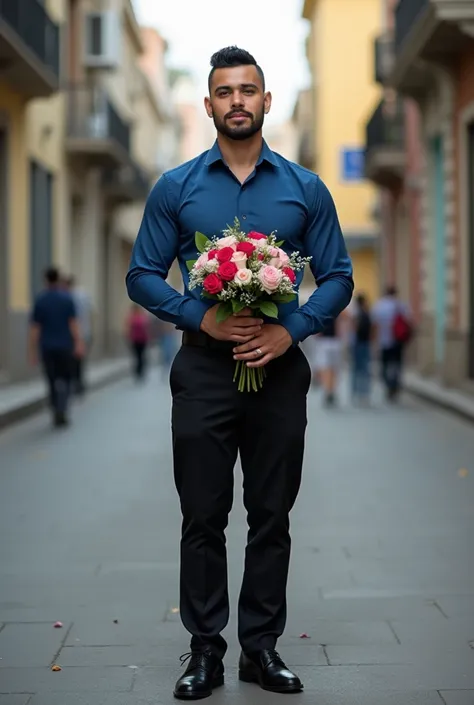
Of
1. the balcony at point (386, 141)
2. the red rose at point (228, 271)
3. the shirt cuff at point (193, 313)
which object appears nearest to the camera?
the red rose at point (228, 271)

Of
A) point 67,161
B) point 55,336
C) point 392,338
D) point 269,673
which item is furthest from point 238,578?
point 67,161

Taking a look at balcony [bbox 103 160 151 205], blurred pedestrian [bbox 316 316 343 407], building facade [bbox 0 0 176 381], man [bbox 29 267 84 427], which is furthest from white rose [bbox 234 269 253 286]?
balcony [bbox 103 160 151 205]

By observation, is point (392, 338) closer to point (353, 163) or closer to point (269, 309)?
point (353, 163)

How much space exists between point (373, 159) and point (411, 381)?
8.77 meters

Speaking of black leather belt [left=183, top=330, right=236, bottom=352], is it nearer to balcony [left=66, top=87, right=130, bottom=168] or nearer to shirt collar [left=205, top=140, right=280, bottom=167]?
shirt collar [left=205, top=140, right=280, bottom=167]

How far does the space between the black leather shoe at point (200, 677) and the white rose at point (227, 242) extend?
1.38m

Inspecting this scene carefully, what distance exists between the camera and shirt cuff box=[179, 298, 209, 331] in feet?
15.5

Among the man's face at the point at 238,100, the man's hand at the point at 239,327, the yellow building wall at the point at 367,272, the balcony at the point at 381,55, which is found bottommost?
the man's hand at the point at 239,327

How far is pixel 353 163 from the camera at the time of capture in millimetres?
35688

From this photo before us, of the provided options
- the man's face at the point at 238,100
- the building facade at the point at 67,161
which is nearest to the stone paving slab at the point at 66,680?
the man's face at the point at 238,100

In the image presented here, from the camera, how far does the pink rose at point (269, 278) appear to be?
14.8 feet

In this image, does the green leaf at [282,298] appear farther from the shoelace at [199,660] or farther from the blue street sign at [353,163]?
the blue street sign at [353,163]

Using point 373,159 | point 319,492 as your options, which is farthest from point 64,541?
point 373,159

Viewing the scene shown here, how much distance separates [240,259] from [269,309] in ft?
0.61
